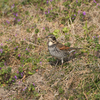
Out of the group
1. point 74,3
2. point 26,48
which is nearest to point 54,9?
point 74,3

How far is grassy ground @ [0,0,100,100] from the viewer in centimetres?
491

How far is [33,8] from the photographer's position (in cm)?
865

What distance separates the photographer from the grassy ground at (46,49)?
16.1ft

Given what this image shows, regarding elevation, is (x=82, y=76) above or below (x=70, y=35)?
below

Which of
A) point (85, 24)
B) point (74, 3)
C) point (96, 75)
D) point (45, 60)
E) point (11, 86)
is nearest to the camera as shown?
point (96, 75)

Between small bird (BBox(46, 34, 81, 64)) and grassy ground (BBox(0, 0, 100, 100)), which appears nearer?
grassy ground (BBox(0, 0, 100, 100))

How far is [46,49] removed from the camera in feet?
22.6

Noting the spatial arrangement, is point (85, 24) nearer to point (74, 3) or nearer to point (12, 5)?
point (74, 3)

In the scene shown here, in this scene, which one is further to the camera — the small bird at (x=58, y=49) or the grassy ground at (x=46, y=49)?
the small bird at (x=58, y=49)

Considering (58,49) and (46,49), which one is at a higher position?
(58,49)

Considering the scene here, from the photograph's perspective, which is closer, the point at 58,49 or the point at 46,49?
the point at 58,49

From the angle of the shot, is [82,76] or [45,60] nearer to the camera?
[82,76]

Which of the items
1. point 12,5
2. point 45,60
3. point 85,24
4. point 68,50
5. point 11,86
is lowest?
point 11,86

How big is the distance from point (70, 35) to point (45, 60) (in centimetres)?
146
